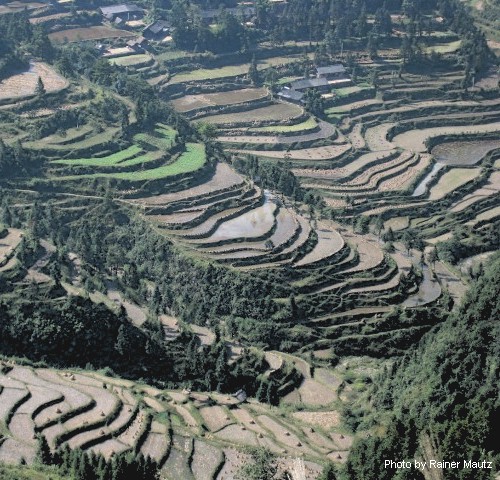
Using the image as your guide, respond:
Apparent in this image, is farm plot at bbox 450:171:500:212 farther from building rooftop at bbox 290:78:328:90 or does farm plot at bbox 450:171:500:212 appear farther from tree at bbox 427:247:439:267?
building rooftop at bbox 290:78:328:90

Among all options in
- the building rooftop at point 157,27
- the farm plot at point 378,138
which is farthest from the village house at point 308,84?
the building rooftop at point 157,27

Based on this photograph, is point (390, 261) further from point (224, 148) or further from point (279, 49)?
point (279, 49)

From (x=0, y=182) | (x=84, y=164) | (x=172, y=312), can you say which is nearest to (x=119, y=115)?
(x=84, y=164)

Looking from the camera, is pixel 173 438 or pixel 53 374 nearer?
pixel 173 438

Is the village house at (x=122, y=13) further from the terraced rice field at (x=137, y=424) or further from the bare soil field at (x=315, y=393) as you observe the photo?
the terraced rice field at (x=137, y=424)

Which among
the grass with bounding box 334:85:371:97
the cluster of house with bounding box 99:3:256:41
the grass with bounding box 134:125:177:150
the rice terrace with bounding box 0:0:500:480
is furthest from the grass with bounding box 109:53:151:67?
the grass with bounding box 334:85:371:97
